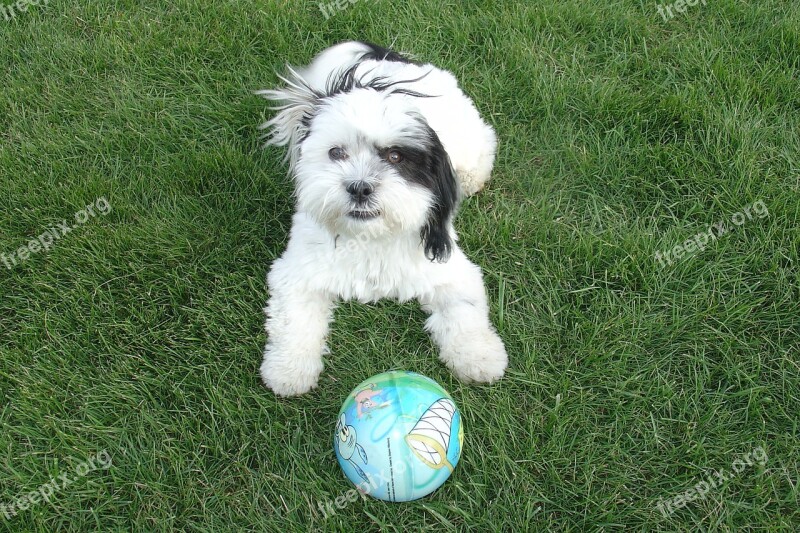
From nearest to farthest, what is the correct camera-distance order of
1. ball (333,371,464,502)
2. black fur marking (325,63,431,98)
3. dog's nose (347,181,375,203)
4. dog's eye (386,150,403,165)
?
ball (333,371,464,502)
dog's nose (347,181,375,203)
dog's eye (386,150,403,165)
black fur marking (325,63,431,98)

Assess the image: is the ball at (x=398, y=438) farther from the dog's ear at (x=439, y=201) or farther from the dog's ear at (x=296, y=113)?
the dog's ear at (x=296, y=113)

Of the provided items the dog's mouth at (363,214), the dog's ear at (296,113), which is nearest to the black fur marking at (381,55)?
the dog's ear at (296,113)

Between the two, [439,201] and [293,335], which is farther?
[293,335]

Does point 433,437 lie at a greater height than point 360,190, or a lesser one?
lesser

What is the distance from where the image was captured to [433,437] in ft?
7.41

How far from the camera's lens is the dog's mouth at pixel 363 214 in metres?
2.44

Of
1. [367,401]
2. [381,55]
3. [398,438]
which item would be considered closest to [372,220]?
[367,401]

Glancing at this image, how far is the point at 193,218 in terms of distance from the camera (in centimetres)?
349

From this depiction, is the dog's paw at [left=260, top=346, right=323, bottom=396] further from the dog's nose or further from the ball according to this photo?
the dog's nose

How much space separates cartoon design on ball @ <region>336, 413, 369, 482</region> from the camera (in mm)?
2264

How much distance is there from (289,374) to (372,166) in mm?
1044

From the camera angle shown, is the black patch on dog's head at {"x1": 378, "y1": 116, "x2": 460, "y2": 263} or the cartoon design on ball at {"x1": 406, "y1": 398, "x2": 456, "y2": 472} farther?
the black patch on dog's head at {"x1": 378, "y1": 116, "x2": 460, "y2": 263}

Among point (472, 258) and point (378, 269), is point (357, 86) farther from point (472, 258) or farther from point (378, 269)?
point (472, 258)

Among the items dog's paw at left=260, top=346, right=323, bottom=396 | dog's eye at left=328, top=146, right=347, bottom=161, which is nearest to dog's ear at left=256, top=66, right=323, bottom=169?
dog's eye at left=328, top=146, right=347, bottom=161
